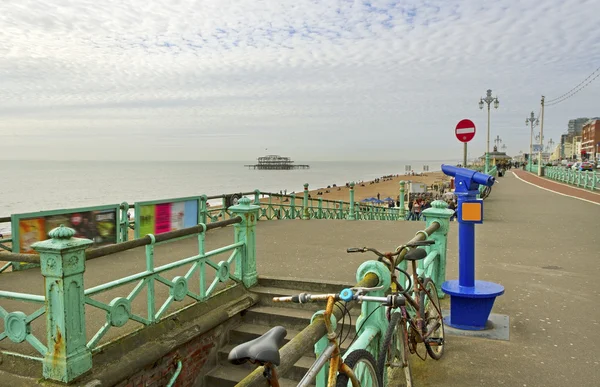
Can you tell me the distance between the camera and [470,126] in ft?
33.8

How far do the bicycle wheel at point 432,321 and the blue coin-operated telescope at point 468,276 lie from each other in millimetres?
432

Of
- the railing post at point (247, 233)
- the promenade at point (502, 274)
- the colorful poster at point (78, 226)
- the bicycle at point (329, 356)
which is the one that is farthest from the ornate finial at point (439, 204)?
the colorful poster at point (78, 226)

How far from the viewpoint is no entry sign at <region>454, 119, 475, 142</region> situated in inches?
404

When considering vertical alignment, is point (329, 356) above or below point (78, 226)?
above

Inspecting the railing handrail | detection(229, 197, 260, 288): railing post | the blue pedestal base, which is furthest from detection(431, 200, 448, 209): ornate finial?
the railing handrail

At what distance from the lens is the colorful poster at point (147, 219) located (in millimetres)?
10109

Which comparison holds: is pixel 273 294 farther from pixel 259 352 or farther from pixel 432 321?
pixel 259 352

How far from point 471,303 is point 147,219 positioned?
750cm

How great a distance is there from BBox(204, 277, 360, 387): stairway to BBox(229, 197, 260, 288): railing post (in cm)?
24

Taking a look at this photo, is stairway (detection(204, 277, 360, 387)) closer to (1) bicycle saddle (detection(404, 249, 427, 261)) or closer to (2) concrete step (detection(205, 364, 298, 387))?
(2) concrete step (detection(205, 364, 298, 387))

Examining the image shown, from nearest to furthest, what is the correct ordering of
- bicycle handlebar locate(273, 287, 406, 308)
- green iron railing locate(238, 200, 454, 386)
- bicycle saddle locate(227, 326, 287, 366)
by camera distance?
1. bicycle saddle locate(227, 326, 287, 366)
2. green iron railing locate(238, 200, 454, 386)
3. bicycle handlebar locate(273, 287, 406, 308)

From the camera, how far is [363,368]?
288 cm

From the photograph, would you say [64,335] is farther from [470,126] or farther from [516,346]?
[470,126]

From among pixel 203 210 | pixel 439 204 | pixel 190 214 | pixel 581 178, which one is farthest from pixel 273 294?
pixel 581 178
